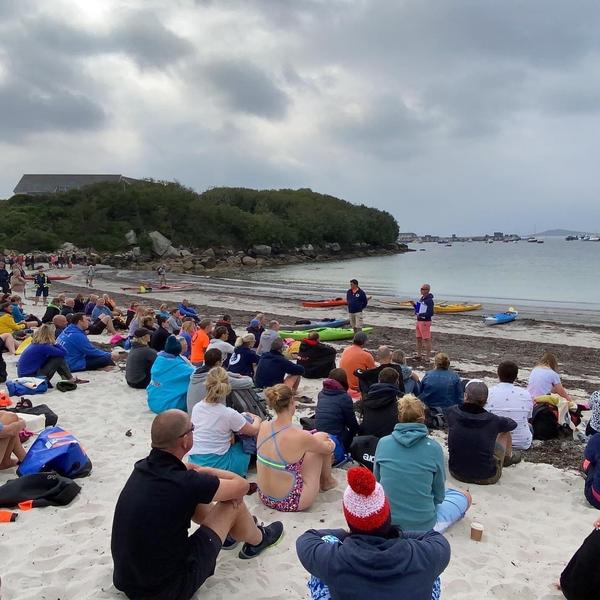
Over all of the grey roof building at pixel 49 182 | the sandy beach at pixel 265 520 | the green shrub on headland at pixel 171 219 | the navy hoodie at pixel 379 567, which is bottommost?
the sandy beach at pixel 265 520

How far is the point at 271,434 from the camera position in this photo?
4.75 meters

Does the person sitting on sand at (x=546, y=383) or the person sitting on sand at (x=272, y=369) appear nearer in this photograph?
the person sitting on sand at (x=546, y=383)

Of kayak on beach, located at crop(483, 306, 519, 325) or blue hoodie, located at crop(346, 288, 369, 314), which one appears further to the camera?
kayak on beach, located at crop(483, 306, 519, 325)

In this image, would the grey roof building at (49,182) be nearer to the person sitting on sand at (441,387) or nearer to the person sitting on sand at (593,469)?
the person sitting on sand at (441,387)

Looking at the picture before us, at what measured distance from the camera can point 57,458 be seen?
5305mm

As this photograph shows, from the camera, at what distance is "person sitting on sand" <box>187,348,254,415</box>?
618cm

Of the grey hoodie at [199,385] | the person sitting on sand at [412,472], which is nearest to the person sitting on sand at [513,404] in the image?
the person sitting on sand at [412,472]

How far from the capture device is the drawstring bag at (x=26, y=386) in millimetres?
8125

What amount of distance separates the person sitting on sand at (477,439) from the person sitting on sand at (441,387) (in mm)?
1540

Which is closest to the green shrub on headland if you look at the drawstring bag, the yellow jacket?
the yellow jacket

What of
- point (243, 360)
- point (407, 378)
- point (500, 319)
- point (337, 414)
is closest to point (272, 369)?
point (243, 360)

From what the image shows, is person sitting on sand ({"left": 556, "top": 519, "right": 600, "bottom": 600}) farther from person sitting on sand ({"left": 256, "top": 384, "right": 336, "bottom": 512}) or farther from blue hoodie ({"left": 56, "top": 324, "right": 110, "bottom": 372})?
blue hoodie ({"left": 56, "top": 324, "right": 110, "bottom": 372})

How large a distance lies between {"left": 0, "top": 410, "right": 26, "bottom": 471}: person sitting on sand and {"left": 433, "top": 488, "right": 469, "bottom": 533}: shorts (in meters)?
4.16

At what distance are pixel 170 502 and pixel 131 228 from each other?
7394cm
